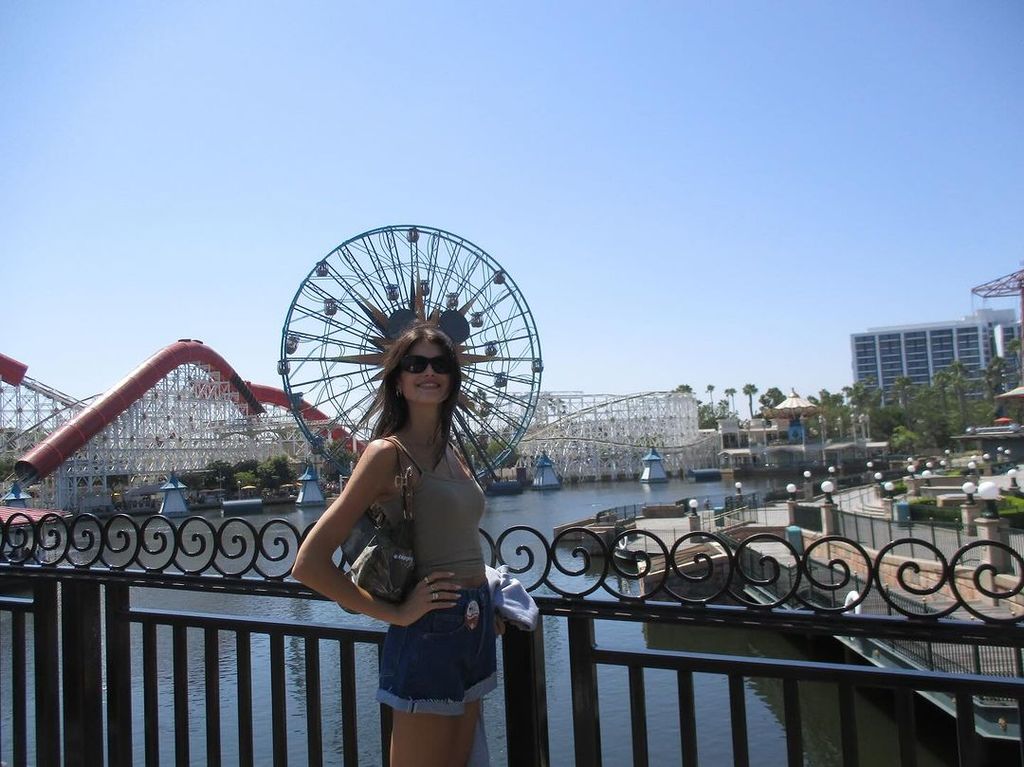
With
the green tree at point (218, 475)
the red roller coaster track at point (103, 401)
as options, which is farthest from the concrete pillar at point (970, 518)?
the green tree at point (218, 475)

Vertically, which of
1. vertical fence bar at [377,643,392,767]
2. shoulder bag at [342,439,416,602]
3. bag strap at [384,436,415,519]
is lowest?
vertical fence bar at [377,643,392,767]

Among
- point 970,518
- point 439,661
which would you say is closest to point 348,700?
point 439,661

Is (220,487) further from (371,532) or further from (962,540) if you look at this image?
(371,532)

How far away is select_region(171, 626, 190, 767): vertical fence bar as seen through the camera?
306 centimetres

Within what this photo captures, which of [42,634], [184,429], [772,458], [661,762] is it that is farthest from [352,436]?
[772,458]

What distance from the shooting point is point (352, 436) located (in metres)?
26.5

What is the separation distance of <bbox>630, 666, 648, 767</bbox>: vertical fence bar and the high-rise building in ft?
597

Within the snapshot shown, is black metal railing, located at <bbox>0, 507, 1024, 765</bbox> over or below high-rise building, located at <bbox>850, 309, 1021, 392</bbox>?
below

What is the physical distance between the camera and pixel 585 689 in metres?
2.59

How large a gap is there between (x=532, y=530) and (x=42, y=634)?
6.69ft

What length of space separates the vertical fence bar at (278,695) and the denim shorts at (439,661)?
2.28ft

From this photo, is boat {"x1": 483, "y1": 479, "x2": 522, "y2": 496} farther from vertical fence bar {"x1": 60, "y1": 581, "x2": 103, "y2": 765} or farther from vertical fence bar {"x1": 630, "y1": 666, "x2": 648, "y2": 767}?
vertical fence bar {"x1": 630, "y1": 666, "x2": 648, "y2": 767}

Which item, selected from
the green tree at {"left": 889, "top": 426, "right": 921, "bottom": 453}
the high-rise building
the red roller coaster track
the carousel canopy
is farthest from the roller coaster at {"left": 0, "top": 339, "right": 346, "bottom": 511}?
the high-rise building

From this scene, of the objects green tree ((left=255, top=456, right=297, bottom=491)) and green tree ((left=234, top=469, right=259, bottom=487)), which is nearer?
green tree ((left=234, top=469, right=259, bottom=487))
